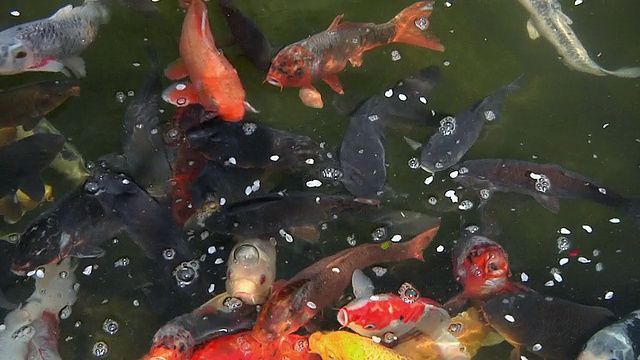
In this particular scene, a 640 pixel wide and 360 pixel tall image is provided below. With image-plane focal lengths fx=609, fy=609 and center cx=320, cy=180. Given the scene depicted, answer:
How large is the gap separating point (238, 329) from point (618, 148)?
3.05m

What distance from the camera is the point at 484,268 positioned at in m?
3.92

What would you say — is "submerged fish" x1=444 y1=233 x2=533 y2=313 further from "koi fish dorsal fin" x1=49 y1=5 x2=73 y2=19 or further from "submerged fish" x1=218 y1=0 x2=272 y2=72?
"koi fish dorsal fin" x1=49 y1=5 x2=73 y2=19

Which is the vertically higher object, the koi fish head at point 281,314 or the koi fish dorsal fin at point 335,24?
the koi fish dorsal fin at point 335,24

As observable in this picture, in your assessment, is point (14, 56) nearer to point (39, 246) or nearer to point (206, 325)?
point (39, 246)

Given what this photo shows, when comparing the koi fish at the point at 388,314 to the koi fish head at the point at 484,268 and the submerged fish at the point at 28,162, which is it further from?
the submerged fish at the point at 28,162

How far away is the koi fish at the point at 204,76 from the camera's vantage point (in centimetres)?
379

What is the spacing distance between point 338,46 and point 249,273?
63.5 inches

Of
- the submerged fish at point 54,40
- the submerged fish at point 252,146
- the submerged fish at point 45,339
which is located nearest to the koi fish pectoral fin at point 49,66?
the submerged fish at point 54,40

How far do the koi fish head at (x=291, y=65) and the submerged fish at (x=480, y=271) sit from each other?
1579 mm

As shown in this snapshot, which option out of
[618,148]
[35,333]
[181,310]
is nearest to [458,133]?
[618,148]

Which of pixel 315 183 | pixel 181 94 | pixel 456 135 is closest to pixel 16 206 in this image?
pixel 181 94

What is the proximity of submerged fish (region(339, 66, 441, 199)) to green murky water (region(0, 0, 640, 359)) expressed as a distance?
16 cm

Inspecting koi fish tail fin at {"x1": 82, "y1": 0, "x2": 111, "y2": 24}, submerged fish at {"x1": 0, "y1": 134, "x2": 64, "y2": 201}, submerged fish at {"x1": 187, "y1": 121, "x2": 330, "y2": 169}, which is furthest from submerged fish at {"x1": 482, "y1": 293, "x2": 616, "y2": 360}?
koi fish tail fin at {"x1": 82, "y1": 0, "x2": 111, "y2": 24}

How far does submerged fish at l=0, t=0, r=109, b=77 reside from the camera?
148 inches
